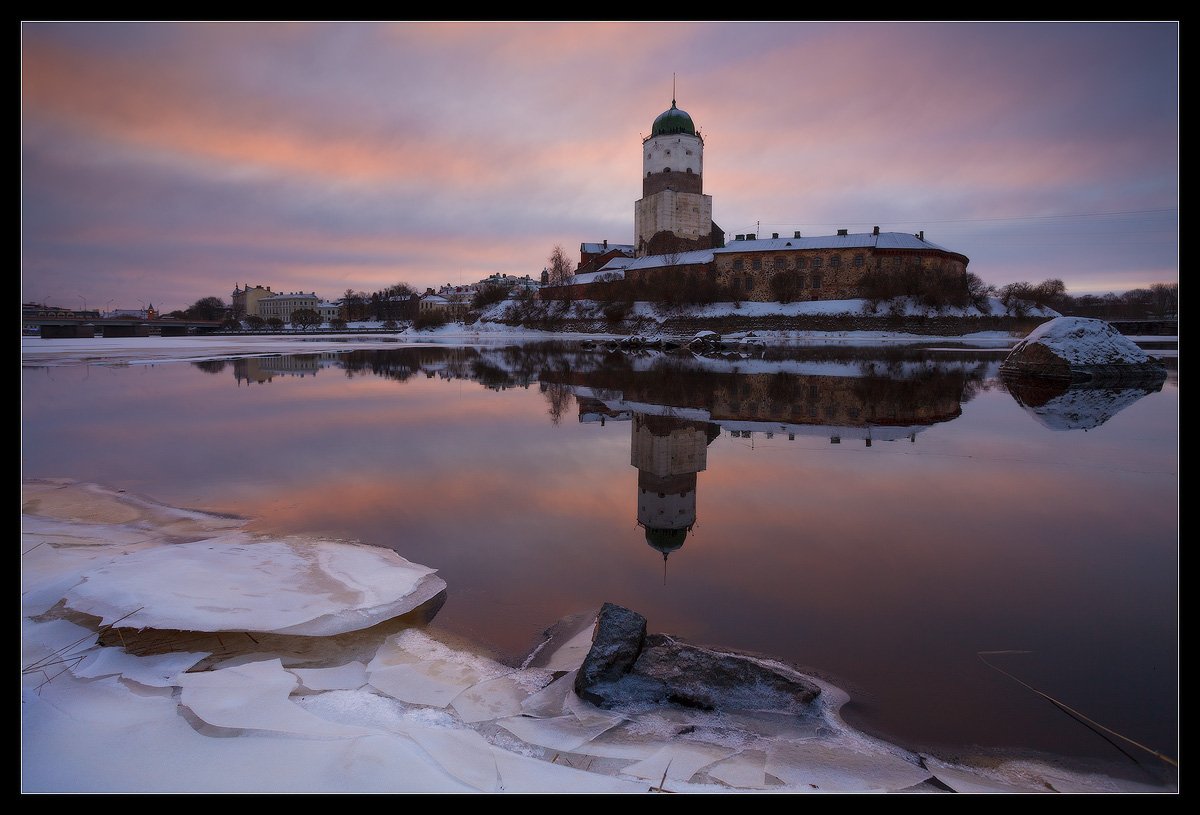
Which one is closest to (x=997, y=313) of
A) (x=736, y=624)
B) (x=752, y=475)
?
(x=752, y=475)

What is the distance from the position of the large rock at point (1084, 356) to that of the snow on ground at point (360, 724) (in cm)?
2390

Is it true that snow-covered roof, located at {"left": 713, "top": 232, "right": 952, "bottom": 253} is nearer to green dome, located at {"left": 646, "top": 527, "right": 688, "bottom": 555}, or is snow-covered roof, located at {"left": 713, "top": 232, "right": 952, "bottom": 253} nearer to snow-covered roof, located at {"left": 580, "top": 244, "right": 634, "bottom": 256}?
snow-covered roof, located at {"left": 580, "top": 244, "right": 634, "bottom": 256}

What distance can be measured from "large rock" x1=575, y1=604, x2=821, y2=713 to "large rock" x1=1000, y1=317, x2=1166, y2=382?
78.4ft

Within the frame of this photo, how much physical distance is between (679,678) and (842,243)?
72648mm

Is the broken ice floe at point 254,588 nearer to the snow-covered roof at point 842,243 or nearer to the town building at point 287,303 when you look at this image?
the snow-covered roof at point 842,243

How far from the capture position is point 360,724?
325 centimetres

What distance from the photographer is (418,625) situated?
4.43 meters

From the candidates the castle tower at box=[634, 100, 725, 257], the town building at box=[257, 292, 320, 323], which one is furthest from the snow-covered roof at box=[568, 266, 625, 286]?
the town building at box=[257, 292, 320, 323]

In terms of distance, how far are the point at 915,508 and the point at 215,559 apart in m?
7.06

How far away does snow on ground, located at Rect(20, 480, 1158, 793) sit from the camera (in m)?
2.79

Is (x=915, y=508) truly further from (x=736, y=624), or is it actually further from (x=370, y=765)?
(x=370, y=765)

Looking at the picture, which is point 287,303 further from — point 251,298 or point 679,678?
point 679,678

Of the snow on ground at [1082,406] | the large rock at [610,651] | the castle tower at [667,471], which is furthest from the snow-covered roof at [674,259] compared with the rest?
the large rock at [610,651]

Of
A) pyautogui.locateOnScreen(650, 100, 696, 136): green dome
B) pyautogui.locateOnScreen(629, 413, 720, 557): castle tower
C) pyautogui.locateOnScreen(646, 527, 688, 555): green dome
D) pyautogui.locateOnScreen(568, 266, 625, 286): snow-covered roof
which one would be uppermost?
pyautogui.locateOnScreen(650, 100, 696, 136): green dome
